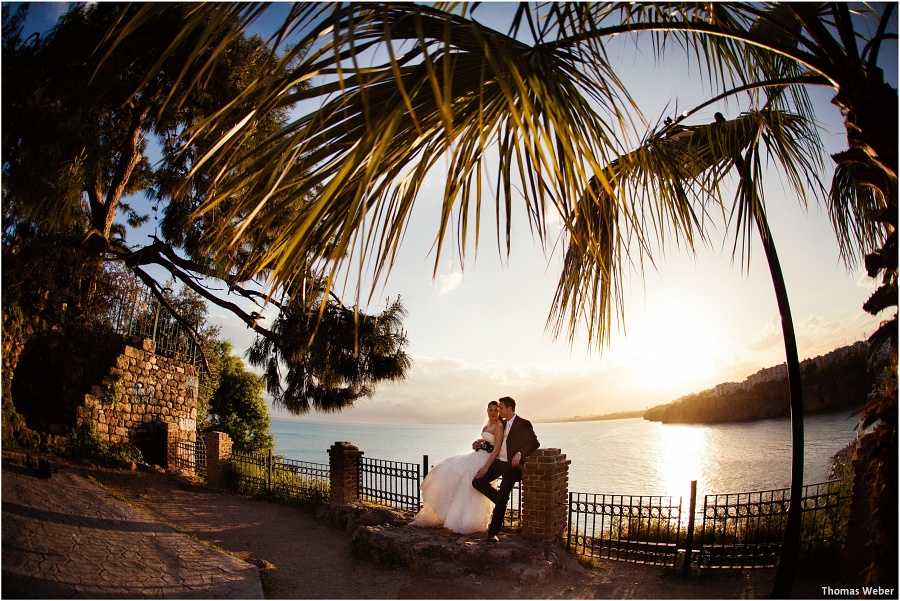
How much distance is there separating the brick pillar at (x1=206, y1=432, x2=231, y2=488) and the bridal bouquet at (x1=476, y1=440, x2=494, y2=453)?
7.25 m

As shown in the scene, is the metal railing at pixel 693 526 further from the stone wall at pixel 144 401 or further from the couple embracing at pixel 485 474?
the stone wall at pixel 144 401

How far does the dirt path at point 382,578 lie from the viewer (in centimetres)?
552

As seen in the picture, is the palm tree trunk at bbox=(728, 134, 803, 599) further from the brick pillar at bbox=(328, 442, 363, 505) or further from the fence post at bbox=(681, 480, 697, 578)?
the brick pillar at bbox=(328, 442, 363, 505)

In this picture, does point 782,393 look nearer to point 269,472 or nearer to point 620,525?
point 620,525

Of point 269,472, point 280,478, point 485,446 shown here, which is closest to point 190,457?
point 280,478

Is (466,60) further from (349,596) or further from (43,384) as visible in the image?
(43,384)

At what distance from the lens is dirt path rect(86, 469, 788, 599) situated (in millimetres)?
5523

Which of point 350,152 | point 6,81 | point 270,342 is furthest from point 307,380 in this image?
point 350,152

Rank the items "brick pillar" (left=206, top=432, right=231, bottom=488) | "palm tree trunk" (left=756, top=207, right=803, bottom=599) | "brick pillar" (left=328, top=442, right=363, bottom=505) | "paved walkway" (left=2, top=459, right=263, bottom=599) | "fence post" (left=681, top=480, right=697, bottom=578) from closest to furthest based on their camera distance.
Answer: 1. "paved walkway" (left=2, top=459, right=263, bottom=599)
2. "palm tree trunk" (left=756, top=207, right=803, bottom=599)
3. "fence post" (left=681, top=480, right=697, bottom=578)
4. "brick pillar" (left=328, top=442, right=363, bottom=505)
5. "brick pillar" (left=206, top=432, right=231, bottom=488)

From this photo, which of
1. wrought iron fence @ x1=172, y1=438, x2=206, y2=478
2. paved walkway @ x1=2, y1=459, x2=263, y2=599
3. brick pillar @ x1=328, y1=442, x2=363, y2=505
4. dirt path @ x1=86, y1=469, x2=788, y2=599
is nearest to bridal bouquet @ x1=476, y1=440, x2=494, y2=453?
dirt path @ x1=86, y1=469, x2=788, y2=599

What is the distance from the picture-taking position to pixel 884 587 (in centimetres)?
277

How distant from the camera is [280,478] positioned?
37.0 feet

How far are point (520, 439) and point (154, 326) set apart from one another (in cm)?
1141

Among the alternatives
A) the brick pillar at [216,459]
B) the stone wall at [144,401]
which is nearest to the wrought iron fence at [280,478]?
the brick pillar at [216,459]
